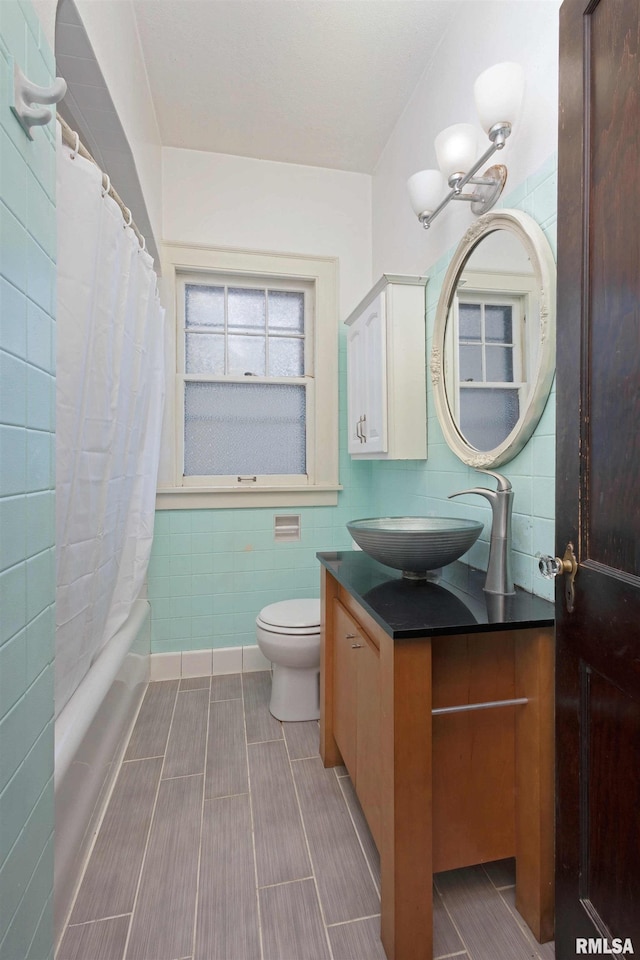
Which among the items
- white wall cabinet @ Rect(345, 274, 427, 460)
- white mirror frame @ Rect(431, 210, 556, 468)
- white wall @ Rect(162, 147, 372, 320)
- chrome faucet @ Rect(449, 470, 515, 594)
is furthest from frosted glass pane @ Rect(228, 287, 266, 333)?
chrome faucet @ Rect(449, 470, 515, 594)

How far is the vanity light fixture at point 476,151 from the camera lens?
1247 millimetres

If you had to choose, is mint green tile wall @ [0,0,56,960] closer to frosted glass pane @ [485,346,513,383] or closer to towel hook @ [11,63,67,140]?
towel hook @ [11,63,67,140]

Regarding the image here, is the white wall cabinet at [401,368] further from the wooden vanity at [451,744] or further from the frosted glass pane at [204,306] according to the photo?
the frosted glass pane at [204,306]

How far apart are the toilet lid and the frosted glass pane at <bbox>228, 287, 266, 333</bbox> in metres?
1.55

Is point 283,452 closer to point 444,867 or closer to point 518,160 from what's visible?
point 518,160

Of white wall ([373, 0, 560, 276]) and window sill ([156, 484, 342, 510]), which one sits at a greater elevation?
white wall ([373, 0, 560, 276])

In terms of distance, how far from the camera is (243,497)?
247 centimetres

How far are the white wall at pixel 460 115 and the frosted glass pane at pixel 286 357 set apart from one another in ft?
2.13

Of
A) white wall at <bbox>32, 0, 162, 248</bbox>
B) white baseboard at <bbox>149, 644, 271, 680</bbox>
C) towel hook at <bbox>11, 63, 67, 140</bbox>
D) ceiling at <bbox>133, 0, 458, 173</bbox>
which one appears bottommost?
white baseboard at <bbox>149, 644, 271, 680</bbox>

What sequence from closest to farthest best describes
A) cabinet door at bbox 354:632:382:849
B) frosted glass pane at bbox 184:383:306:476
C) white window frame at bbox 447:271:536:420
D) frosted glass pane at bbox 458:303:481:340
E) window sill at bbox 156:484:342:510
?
cabinet door at bbox 354:632:382:849
white window frame at bbox 447:271:536:420
frosted glass pane at bbox 458:303:481:340
window sill at bbox 156:484:342:510
frosted glass pane at bbox 184:383:306:476

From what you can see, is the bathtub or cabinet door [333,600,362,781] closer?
the bathtub

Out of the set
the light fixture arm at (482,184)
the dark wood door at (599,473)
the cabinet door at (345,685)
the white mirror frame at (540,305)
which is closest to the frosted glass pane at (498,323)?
the white mirror frame at (540,305)

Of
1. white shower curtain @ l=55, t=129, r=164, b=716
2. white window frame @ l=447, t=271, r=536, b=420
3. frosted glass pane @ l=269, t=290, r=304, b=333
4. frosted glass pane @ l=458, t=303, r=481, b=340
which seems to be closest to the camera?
white shower curtain @ l=55, t=129, r=164, b=716

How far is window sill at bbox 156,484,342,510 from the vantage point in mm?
2387
